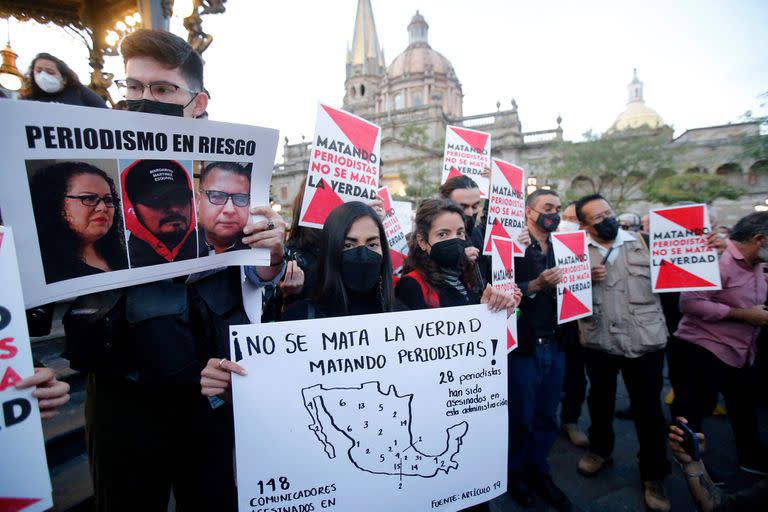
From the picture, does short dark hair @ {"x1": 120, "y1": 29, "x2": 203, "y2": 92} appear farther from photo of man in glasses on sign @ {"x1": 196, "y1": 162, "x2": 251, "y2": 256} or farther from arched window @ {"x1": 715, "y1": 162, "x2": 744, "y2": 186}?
arched window @ {"x1": 715, "y1": 162, "x2": 744, "y2": 186}

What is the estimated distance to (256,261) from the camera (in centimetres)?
153

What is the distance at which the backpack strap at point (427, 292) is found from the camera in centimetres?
218

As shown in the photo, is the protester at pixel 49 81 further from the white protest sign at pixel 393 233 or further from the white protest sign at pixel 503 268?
the white protest sign at pixel 503 268

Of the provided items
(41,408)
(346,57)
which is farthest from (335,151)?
(346,57)

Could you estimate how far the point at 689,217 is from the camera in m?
3.09

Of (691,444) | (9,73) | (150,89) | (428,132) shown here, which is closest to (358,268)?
(150,89)

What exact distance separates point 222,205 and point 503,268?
1.91m

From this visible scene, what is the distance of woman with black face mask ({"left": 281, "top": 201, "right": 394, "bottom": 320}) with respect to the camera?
1.81m

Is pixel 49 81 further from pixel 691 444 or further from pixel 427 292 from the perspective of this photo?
pixel 691 444

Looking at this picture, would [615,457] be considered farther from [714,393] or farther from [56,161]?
[56,161]

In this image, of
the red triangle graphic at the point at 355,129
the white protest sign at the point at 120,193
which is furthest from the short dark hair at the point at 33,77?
the red triangle graphic at the point at 355,129

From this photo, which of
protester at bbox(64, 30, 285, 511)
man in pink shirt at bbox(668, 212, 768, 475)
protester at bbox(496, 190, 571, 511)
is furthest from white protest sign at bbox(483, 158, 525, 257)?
protester at bbox(64, 30, 285, 511)

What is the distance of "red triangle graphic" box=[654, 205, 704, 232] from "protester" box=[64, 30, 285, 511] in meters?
3.38

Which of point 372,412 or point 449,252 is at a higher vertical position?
point 449,252
